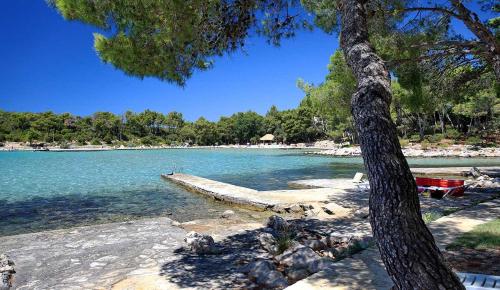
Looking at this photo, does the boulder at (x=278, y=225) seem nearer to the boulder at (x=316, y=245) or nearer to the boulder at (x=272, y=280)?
the boulder at (x=316, y=245)

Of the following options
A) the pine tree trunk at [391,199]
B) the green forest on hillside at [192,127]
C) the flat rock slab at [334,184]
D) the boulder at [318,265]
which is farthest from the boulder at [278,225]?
the green forest on hillside at [192,127]

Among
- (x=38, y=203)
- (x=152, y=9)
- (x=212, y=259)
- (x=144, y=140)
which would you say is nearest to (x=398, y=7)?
(x=152, y=9)

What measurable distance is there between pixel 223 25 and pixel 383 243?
4575 mm

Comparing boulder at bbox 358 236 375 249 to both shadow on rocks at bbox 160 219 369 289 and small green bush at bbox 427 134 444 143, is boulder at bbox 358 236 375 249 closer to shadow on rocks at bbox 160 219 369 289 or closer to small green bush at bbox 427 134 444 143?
shadow on rocks at bbox 160 219 369 289

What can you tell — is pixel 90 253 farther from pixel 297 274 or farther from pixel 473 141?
pixel 473 141

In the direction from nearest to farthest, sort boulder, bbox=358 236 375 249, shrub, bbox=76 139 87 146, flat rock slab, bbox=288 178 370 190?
boulder, bbox=358 236 375 249
flat rock slab, bbox=288 178 370 190
shrub, bbox=76 139 87 146

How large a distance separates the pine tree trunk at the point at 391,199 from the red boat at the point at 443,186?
9229mm

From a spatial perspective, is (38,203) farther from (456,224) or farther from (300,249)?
(456,224)

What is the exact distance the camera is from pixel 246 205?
12.4 m

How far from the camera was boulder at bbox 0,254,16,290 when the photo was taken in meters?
5.17

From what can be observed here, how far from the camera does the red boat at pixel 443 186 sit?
35.1 feet

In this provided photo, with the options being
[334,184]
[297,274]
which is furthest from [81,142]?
[297,274]

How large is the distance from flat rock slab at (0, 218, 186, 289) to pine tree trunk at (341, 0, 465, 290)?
4089 millimetres

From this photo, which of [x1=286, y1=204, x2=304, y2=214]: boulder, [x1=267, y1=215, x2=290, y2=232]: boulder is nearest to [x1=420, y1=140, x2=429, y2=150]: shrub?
[x1=286, y1=204, x2=304, y2=214]: boulder
